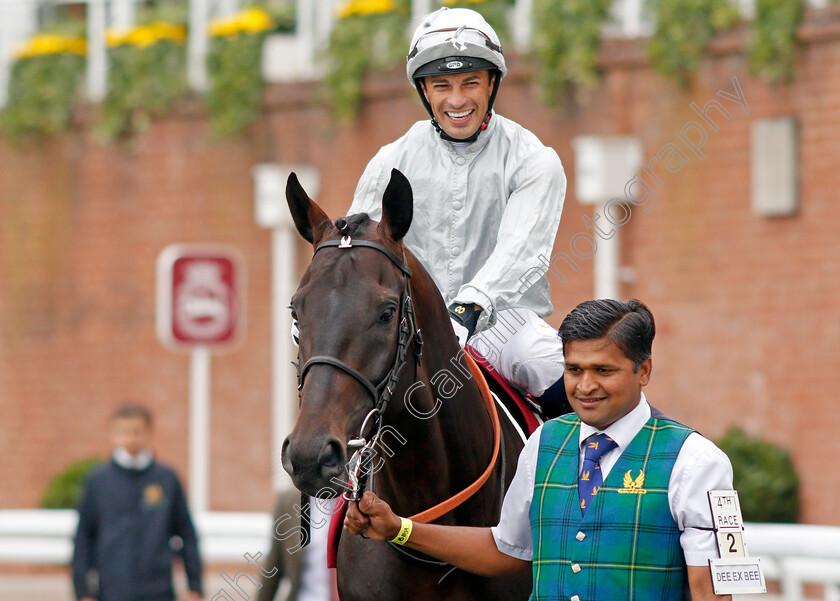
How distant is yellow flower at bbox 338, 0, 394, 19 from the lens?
14508 mm

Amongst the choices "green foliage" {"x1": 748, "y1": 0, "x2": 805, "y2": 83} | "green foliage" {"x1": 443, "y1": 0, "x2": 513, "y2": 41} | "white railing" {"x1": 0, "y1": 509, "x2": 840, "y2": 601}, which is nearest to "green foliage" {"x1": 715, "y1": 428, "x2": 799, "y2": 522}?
"white railing" {"x1": 0, "y1": 509, "x2": 840, "y2": 601}

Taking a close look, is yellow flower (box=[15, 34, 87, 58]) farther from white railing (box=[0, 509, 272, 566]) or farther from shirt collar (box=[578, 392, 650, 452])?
shirt collar (box=[578, 392, 650, 452])

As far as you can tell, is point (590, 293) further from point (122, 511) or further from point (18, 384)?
point (18, 384)

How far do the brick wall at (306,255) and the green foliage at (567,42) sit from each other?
0.66 ft

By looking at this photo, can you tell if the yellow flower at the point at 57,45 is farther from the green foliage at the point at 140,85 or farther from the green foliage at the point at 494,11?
the green foliage at the point at 494,11

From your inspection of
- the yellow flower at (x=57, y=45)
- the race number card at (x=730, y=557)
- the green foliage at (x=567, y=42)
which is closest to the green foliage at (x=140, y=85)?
the yellow flower at (x=57, y=45)

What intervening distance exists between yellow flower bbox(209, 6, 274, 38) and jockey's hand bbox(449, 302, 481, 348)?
11936 mm

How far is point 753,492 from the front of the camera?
11.1 meters

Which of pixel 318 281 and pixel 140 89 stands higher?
pixel 140 89

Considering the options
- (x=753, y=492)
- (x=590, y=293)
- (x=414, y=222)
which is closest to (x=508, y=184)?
(x=414, y=222)

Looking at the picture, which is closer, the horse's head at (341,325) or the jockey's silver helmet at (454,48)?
the horse's head at (341,325)

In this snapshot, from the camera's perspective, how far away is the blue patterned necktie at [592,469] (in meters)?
3.45

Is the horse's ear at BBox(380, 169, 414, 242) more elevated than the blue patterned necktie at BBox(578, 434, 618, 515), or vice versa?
the horse's ear at BBox(380, 169, 414, 242)

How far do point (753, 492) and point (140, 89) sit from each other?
879 cm
